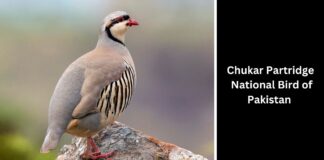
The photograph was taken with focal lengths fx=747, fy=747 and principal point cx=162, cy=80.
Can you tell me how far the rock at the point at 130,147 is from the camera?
5180mm

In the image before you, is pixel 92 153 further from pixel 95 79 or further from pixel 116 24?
pixel 116 24

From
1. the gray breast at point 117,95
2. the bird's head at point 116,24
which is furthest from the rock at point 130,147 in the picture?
the bird's head at point 116,24

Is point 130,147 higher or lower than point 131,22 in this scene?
lower

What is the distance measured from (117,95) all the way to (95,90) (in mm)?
208

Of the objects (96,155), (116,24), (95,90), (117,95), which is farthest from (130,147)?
(116,24)

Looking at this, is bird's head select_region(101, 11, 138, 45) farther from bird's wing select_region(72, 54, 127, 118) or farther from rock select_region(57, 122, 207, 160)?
rock select_region(57, 122, 207, 160)

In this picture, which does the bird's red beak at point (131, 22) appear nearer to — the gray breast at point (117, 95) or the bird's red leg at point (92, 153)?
the gray breast at point (117, 95)

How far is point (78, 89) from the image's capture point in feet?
15.7

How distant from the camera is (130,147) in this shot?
17.1ft
